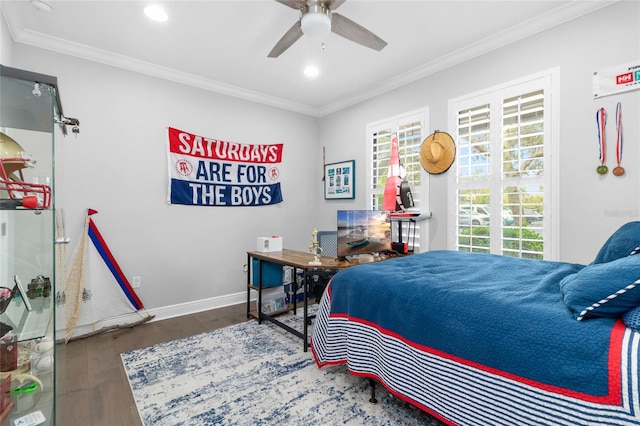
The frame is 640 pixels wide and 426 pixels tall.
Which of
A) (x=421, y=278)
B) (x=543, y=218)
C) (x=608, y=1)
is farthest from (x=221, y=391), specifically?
(x=608, y=1)

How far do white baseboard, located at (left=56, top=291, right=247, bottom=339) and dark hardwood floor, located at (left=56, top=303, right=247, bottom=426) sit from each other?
93 millimetres

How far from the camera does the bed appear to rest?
3.20 ft

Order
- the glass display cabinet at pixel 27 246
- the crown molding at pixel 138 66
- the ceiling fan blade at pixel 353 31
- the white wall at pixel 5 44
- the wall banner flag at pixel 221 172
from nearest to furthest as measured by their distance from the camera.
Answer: the glass display cabinet at pixel 27 246
the ceiling fan blade at pixel 353 31
the white wall at pixel 5 44
the crown molding at pixel 138 66
the wall banner flag at pixel 221 172

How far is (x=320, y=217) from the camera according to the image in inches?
186

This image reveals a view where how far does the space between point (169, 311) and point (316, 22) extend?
3.16m

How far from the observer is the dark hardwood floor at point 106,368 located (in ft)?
5.71

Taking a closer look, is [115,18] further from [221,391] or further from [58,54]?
[221,391]

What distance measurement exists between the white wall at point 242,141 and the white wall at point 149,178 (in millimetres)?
11

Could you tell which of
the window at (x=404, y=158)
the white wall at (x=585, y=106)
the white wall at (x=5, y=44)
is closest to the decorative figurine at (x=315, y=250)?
the window at (x=404, y=158)

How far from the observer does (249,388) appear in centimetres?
196

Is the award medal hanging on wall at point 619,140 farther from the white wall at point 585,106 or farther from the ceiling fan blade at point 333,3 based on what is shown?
the ceiling fan blade at point 333,3

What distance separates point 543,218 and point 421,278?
5.20 ft

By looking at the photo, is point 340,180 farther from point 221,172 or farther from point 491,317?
point 491,317

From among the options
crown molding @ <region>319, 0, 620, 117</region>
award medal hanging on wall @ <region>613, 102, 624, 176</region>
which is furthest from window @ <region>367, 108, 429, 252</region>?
award medal hanging on wall @ <region>613, 102, 624, 176</region>
